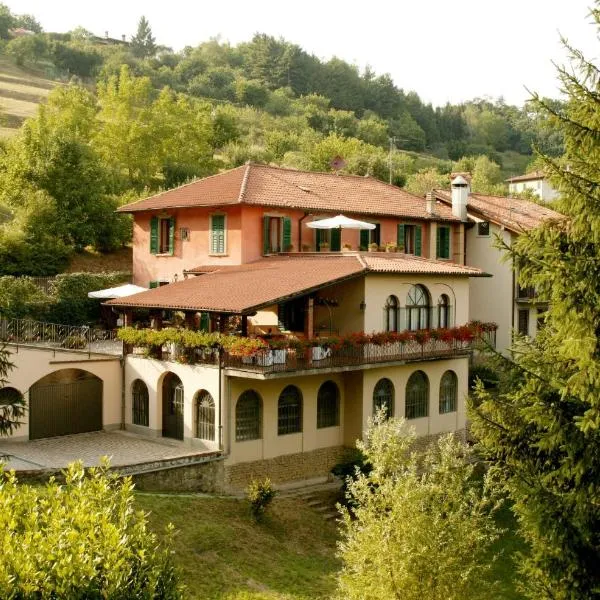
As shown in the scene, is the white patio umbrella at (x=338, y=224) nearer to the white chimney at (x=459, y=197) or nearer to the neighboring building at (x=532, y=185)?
the white chimney at (x=459, y=197)

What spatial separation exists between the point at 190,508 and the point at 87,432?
7.63m

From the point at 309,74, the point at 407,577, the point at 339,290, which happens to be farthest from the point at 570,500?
the point at 309,74

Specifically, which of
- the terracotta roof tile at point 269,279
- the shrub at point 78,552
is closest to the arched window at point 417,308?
the terracotta roof tile at point 269,279

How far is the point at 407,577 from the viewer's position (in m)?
14.8

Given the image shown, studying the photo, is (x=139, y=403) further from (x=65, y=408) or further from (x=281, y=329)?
(x=281, y=329)

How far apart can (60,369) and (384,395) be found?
35.8 ft

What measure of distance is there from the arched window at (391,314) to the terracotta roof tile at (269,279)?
3.83ft

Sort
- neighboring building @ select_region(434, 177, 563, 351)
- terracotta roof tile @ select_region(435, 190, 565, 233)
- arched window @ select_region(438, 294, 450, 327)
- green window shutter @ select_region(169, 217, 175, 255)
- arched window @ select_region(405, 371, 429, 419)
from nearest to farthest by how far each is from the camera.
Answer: arched window @ select_region(405, 371, 429, 419) < arched window @ select_region(438, 294, 450, 327) < green window shutter @ select_region(169, 217, 175, 255) < neighboring building @ select_region(434, 177, 563, 351) < terracotta roof tile @ select_region(435, 190, 565, 233)

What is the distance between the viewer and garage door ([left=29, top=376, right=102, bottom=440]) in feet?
91.0

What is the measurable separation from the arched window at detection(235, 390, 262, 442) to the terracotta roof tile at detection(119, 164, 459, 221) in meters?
8.91

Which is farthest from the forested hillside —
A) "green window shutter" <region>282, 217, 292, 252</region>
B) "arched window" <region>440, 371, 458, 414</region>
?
"green window shutter" <region>282, 217, 292, 252</region>

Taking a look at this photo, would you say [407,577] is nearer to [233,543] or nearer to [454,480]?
[454,480]

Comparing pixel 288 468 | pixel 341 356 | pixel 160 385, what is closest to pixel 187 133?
pixel 160 385

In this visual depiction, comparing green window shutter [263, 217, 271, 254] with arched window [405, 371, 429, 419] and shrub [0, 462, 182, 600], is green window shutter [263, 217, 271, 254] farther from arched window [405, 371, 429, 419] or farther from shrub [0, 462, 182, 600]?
shrub [0, 462, 182, 600]
